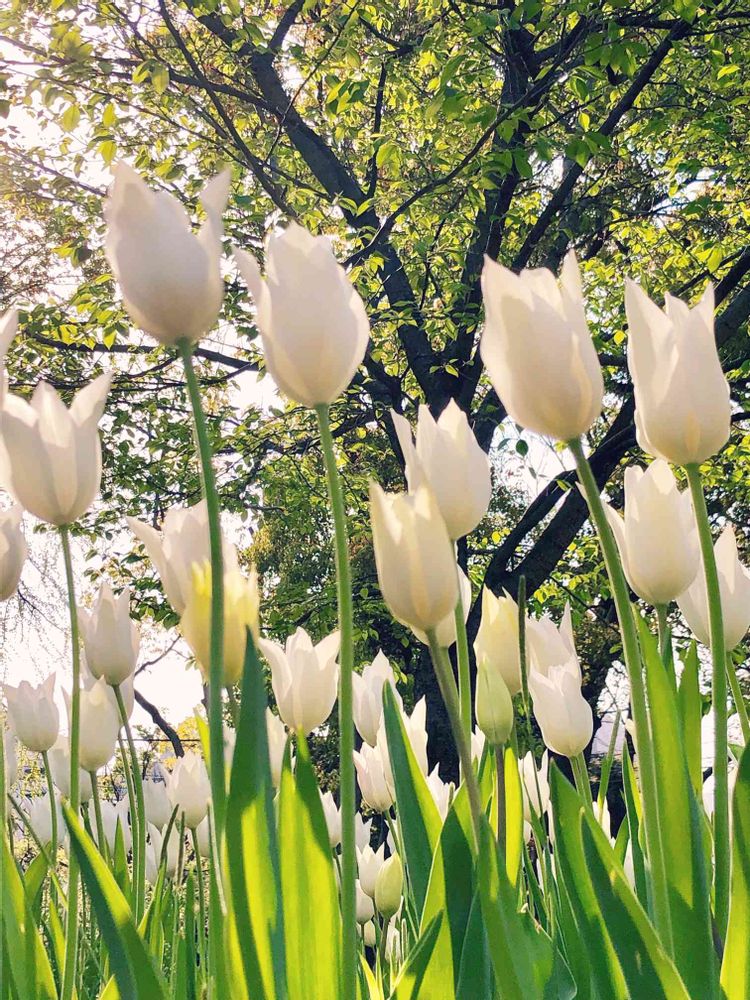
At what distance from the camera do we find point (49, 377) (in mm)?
6551

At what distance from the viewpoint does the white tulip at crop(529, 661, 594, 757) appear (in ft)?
2.96

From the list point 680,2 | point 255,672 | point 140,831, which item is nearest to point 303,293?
point 255,672

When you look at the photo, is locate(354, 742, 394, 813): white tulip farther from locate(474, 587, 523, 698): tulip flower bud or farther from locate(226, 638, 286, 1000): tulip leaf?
locate(226, 638, 286, 1000): tulip leaf

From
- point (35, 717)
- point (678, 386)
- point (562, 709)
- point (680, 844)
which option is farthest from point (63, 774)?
point (678, 386)

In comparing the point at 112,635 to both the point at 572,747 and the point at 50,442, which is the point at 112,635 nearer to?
the point at 50,442

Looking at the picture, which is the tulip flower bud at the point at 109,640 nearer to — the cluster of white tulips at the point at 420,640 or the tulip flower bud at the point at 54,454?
the cluster of white tulips at the point at 420,640

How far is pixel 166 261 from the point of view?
50 centimetres

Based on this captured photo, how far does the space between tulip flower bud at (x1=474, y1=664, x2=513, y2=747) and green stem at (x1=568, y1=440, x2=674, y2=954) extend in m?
0.25

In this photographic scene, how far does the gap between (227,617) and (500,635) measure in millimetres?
367

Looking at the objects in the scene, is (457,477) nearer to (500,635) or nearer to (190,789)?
(500,635)

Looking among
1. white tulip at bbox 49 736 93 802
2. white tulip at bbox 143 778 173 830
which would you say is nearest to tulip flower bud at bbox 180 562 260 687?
white tulip at bbox 49 736 93 802

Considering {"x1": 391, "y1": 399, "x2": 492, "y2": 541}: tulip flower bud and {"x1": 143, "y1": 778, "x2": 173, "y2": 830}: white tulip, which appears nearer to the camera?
{"x1": 391, "y1": 399, "x2": 492, "y2": 541}: tulip flower bud

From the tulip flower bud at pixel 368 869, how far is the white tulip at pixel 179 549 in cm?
95

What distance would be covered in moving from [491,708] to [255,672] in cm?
35
